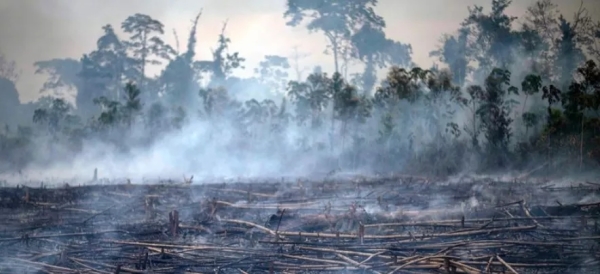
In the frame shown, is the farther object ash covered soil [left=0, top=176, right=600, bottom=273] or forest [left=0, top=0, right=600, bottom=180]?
forest [left=0, top=0, right=600, bottom=180]

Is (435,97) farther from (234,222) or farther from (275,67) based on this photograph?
(234,222)

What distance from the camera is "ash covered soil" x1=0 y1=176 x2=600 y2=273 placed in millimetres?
6586

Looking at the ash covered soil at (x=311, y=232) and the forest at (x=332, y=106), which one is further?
the forest at (x=332, y=106)

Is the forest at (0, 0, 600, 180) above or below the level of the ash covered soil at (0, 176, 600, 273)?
above

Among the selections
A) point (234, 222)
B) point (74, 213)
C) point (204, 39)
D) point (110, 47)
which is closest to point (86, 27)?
point (110, 47)

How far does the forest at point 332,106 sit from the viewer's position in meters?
15.5

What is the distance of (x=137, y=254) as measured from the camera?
723 centimetres

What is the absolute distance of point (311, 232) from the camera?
833 cm

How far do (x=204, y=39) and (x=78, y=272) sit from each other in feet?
49.5

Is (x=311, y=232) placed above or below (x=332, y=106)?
below

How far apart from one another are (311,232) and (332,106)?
11.7m

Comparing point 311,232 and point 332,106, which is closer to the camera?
point 311,232

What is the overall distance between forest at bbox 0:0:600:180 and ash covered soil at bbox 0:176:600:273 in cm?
381

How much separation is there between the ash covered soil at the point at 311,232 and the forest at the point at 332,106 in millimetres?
3814
